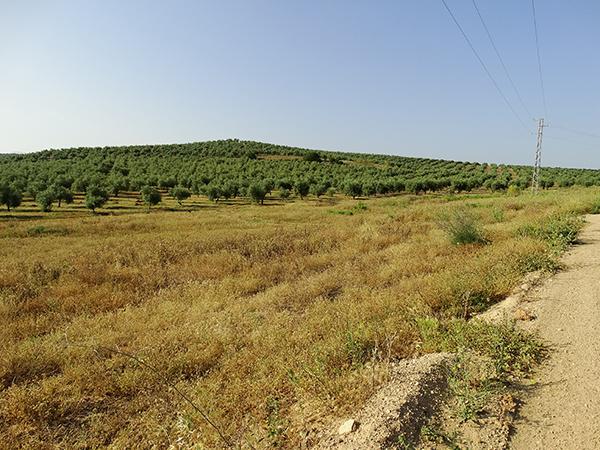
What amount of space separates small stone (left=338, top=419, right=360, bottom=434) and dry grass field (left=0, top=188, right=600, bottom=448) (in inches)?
11.8

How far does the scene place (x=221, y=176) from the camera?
77.3 metres

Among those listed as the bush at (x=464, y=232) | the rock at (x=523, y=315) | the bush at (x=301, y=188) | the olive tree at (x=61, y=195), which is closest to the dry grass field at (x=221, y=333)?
the bush at (x=464, y=232)

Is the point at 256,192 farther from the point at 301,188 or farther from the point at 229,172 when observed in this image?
the point at 229,172

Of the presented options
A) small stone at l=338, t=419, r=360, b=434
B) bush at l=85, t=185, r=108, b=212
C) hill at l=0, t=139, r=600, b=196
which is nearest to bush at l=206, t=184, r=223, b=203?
hill at l=0, t=139, r=600, b=196

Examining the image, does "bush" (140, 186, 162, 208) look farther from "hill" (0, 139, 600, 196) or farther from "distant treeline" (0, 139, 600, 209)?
"hill" (0, 139, 600, 196)

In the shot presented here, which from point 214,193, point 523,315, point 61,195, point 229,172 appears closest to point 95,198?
point 61,195

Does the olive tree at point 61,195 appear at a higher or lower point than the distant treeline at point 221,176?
lower

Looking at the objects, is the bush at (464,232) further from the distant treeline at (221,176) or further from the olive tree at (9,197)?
the olive tree at (9,197)

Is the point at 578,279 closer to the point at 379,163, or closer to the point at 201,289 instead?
the point at 201,289

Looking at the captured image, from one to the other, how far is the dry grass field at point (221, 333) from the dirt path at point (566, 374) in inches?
40.3

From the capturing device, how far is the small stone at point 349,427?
372cm

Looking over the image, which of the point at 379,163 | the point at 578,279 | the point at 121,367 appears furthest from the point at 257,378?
the point at 379,163

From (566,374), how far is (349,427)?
2.74 meters

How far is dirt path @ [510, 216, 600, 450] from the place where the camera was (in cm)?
343
